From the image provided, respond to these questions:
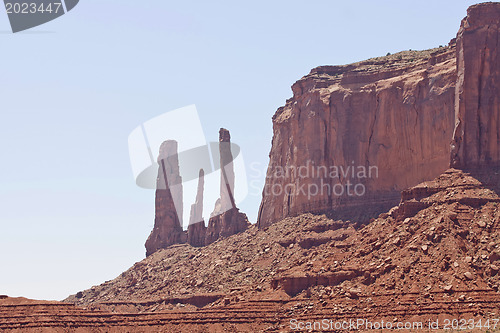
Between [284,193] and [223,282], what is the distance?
702 inches

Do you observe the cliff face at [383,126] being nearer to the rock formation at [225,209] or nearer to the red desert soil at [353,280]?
the red desert soil at [353,280]

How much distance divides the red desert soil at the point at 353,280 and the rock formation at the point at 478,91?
2.43 m

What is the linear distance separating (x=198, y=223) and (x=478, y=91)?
183 feet

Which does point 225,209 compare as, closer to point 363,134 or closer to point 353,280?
point 363,134

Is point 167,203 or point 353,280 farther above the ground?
point 167,203

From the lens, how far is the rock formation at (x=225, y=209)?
156 metres

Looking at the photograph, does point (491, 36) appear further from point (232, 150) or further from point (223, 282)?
point (232, 150)

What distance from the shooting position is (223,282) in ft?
434

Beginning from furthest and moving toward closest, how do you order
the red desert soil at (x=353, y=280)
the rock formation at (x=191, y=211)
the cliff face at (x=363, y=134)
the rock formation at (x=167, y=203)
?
the rock formation at (x=167, y=203) < the rock formation at (x=191, y=211) < the cliff face at (x=363, y=134) < the red desert soil at (x=353, y=280)

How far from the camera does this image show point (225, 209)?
158m

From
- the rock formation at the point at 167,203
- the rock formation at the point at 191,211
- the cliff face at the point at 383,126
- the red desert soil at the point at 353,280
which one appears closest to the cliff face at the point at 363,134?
the cliff face at the point at 383,126

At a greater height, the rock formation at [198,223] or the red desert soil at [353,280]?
the rock formation at [198,223]

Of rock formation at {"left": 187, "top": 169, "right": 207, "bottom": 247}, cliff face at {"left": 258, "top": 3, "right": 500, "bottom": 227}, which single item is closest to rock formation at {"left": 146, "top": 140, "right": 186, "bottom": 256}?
rock formation at {"left": 187, "top": 169, "right": 207, "bottom": 247}

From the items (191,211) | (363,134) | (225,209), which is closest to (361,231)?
(363,134)
